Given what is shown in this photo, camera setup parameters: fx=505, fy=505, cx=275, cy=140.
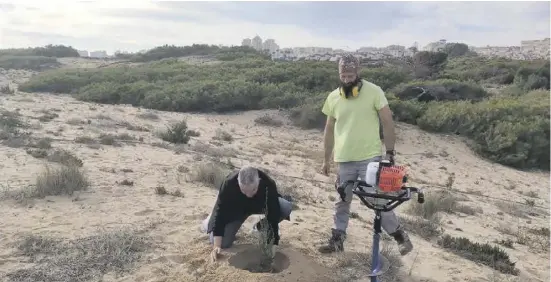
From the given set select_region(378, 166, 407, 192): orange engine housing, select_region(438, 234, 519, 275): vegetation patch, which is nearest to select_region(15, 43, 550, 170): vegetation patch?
select_region(438, 234, 519, 275): vegetation patch

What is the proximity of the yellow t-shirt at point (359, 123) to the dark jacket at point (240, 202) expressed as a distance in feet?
2.19

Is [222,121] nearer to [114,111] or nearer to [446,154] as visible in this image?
[114,111]

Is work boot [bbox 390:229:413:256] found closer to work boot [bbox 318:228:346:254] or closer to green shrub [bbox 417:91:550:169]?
work boot [bbox 318:228:346:254]

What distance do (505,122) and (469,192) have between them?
6.19 metres

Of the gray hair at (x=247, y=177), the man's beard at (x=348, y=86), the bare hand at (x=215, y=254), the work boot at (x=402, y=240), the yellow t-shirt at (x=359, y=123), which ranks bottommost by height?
the bare hand at (x=215, y=254)

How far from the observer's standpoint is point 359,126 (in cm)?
423

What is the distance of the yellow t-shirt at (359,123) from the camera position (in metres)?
4.19

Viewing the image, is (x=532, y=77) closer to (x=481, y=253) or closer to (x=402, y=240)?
(x=481, y=253)

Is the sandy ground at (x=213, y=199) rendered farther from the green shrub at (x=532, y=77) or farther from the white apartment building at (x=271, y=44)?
the white apartment building at (x=271, y=44)

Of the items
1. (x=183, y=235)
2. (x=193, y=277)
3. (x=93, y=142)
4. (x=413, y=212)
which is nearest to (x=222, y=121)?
(x=93, y=142)

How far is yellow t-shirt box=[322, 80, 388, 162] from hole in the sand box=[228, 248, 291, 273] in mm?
990

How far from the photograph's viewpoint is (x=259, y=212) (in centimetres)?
446

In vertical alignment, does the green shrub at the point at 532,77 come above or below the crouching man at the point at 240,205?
above

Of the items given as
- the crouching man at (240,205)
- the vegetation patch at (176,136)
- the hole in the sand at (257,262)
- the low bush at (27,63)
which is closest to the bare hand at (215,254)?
the crouching man at (240,205)
